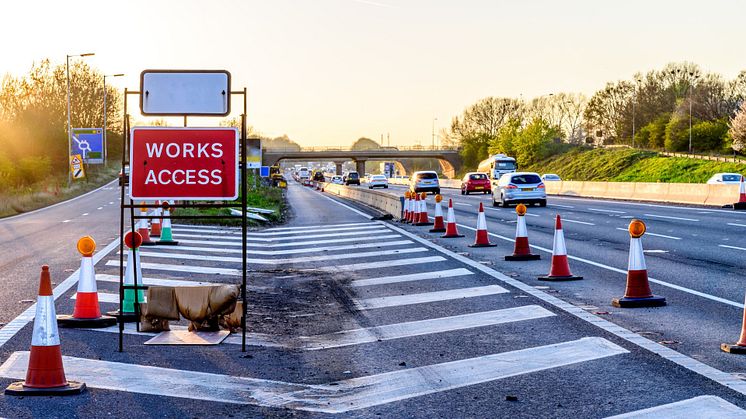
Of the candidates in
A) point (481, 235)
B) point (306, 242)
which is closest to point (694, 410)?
point (481, 235)

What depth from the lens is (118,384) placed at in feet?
23.5

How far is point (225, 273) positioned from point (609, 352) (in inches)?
329

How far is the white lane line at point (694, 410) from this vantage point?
5.94 m

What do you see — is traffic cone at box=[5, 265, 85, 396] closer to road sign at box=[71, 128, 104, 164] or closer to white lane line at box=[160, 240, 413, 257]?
white lane line at box=[160, 240, 413, 257]

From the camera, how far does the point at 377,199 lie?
4119 cm

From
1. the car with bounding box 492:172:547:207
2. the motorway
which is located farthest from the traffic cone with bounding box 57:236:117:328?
the car with bounding box 492:172:547:207

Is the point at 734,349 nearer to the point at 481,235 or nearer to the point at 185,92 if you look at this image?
the point at 185,92

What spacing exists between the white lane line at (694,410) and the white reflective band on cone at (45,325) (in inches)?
153

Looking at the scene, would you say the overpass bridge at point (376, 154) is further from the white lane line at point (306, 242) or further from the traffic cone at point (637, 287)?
the traffic cone at point (637, 287)

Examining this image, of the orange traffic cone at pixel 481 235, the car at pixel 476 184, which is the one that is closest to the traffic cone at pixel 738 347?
the orange traffic cone at pixel 481 235

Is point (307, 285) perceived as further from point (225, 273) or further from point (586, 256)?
point (586, 256)

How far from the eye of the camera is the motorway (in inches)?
257

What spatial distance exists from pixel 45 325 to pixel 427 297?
19.1 feet

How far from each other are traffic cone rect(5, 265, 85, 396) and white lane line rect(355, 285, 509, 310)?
4.87 m
